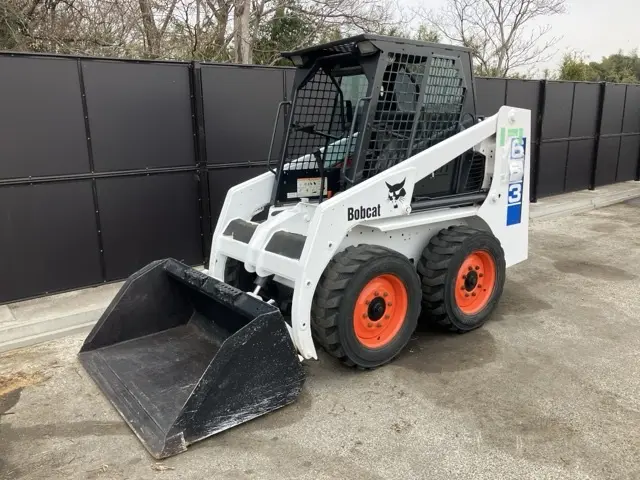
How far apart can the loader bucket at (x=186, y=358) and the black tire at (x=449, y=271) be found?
1405 millimetres

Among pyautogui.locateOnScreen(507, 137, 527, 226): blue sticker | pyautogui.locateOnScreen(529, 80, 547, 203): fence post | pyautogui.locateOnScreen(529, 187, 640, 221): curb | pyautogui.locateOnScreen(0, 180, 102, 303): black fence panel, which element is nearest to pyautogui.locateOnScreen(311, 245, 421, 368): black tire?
pyautogui.locateOnScreen(507, 137, 527, 226): blue sticker

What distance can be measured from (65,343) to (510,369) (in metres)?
3.61

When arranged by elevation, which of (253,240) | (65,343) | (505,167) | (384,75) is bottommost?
(65,343)

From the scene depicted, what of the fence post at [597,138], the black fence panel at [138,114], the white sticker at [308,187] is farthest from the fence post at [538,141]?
the black fence panel at [138,114]

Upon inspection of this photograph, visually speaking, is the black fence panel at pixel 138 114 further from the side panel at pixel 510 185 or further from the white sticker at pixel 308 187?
the side panel at pixel 510 185

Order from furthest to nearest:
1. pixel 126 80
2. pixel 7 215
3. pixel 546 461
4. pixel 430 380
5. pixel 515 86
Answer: pixel 515 86
pixel 126 80
pixel 7 215
pixel 430 380
pixel 546 461

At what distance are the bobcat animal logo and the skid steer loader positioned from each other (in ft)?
0.04

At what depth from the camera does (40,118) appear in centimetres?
492

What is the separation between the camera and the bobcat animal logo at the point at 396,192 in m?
3.88

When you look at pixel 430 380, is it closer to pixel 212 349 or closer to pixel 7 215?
pixel 212 349

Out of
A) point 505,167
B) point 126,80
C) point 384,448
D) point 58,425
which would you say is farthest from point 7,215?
point 505,167

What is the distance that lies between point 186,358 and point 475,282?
244cm

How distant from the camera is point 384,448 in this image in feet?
10.0

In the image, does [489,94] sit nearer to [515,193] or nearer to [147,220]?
[515,193]
